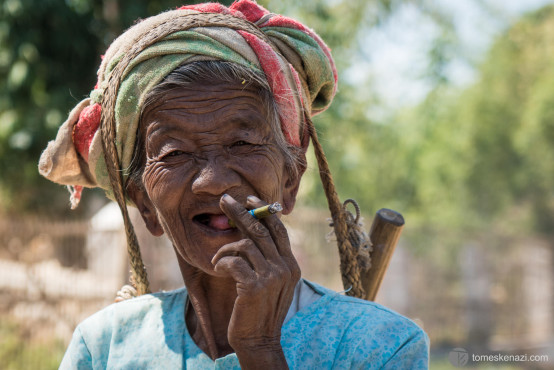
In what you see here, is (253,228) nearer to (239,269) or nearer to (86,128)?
(239,269)

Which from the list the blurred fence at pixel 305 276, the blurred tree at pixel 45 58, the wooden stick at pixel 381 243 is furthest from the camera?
the blurred fence at pixel 305 276

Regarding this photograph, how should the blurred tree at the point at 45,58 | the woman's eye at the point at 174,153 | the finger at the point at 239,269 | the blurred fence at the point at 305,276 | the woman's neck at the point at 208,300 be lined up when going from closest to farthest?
the finger at the point at 239,269
the woman's eye at the point at 174,153
the woman's neck at the point at 208,300
the blurred tree at the point at 45,58
the blurred fence at the point at 305,276

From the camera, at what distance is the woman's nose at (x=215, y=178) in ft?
6.32

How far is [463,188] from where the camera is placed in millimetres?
15727

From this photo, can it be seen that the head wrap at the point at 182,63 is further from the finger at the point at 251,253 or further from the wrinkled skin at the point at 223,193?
the finger at the point at 251,253

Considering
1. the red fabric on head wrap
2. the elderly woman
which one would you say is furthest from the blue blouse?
the red fabric on head wrap

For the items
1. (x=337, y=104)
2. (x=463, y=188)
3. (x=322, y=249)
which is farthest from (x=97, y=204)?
(x=463, y=188)

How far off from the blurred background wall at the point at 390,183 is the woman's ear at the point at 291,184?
0.17 metres

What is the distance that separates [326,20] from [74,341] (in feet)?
22.3

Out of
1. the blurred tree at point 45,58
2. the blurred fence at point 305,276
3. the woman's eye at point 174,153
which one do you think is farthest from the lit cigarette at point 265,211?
the blurred tree at point 45,58

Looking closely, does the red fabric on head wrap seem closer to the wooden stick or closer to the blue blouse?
the blue blouse

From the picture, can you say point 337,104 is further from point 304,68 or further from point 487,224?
point 487,224

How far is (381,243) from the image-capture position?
8.39ft

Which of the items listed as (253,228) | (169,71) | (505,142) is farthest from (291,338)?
(505,142)
